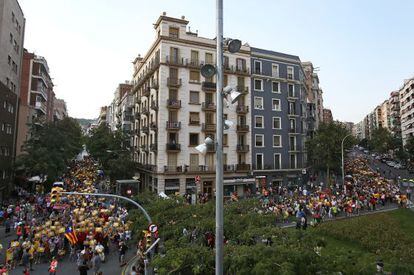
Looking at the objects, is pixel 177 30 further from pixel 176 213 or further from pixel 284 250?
pixel 284 250

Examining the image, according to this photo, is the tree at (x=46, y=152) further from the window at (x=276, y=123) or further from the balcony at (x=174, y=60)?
the window at (x=276, y=123)

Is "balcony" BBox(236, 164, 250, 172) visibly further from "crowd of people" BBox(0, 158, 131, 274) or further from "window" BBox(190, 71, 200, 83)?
"crowd of people" BBox(0, 158, 131, 274)

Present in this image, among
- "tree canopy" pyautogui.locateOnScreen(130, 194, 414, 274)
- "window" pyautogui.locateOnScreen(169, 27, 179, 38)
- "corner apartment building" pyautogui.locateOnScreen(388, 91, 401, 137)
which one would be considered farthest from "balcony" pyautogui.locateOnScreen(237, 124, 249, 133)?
"corner apartment building" pyautogui.locateOnScreen(388, 91, 401, 137)

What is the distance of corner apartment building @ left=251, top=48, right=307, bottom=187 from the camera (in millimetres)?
45969

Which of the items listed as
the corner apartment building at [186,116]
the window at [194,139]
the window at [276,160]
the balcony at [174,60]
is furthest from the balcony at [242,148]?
the balcony at [174,60]

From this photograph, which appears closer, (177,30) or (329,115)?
(177,30)

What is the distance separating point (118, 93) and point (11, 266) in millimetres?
72934

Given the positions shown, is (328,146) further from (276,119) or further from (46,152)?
(46,152)

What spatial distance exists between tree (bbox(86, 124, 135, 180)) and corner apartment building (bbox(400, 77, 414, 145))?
7555 cm

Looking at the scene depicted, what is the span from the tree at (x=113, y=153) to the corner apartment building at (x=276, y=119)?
17966 millimetres

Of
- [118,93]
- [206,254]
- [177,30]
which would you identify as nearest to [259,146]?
[177,30]

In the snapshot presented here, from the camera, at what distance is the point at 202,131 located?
Result: 41906 millimetres

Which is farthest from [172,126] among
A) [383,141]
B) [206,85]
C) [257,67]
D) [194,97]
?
[383,141]

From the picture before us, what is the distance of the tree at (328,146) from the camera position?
45.4m
